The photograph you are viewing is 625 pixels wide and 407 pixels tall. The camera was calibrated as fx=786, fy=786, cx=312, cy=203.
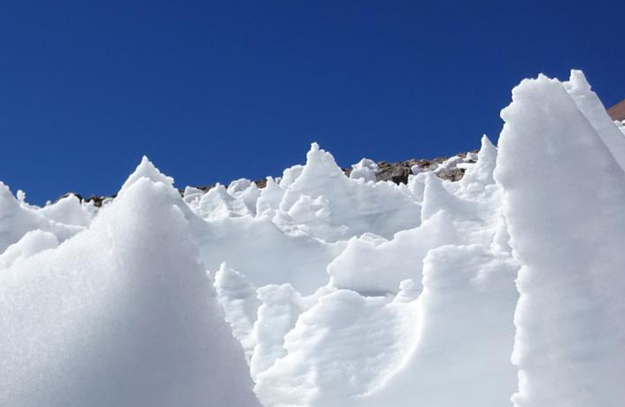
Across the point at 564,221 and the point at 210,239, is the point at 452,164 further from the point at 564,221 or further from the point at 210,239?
the point at 564,221

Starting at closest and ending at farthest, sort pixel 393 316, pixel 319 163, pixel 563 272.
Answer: pixel 563 272
pixel 393 316
pixel 319 163

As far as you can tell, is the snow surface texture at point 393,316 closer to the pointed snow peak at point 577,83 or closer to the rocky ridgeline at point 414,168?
the pointed snow peak at point 577,83

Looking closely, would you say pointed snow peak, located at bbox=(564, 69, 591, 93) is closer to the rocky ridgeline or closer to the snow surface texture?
the snow surface texture

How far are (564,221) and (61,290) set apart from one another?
1718mm

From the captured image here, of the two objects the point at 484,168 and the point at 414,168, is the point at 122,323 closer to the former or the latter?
the point at 484,168

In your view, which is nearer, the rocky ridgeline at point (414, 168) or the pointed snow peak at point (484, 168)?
the pointed snow peak at point (484, 168)

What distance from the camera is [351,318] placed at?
5.22 meters

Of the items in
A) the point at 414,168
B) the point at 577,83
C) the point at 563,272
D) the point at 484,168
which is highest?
the point at 414,168

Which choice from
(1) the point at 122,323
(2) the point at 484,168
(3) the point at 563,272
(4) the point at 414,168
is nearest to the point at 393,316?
(3) the point at 563,272

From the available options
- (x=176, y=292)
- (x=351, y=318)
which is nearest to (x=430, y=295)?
(x=351, y=318)

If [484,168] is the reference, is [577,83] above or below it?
below

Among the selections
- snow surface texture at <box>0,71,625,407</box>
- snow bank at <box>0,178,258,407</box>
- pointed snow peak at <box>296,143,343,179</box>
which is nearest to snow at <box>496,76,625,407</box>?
snow surface texture at <box>0,71,625,407</box>

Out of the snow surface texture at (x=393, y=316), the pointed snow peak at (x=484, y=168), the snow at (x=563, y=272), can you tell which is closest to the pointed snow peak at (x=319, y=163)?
the pointed snow peak at (x=484, y=168)

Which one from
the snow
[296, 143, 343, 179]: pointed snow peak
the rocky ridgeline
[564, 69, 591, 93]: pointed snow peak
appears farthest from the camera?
the rocky ridgeline
